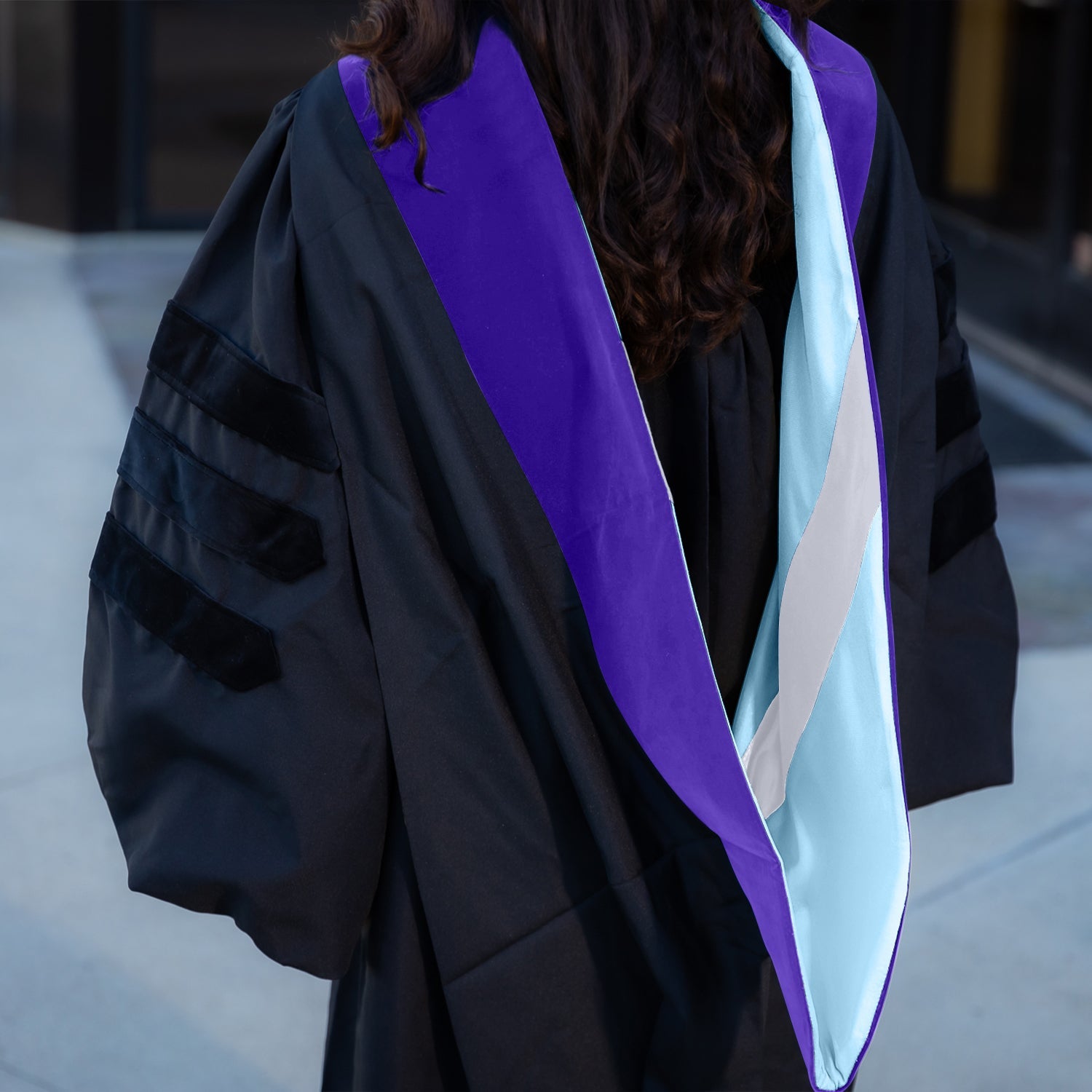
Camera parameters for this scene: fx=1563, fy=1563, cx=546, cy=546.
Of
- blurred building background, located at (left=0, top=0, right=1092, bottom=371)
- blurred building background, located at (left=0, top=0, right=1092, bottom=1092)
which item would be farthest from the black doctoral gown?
blurred building background, located at (left=0, top=0, right=1092, bottom=371)

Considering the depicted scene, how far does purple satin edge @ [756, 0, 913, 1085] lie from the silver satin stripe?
16 millimetres

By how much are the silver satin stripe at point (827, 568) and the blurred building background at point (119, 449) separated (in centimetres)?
61

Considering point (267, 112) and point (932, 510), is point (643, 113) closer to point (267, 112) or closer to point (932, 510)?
point (932, 510)

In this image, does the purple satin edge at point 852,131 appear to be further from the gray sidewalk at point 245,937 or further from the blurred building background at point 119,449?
the gray sidewalk at point 245,937

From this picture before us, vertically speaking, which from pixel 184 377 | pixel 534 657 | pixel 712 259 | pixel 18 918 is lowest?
pixel 18 918

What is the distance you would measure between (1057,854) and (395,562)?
201 cm

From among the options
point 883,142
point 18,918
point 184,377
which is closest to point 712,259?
point 883,142

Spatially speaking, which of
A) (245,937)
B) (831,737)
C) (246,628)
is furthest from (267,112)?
(831,737)

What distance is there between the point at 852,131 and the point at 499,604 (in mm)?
628

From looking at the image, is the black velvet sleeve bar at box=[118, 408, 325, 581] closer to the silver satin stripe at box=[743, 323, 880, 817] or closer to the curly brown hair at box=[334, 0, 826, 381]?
the curly brown hair at box=[334, 0, 826, 381]

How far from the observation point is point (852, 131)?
166cm

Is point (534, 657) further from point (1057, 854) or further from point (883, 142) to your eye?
point (1057, 854)

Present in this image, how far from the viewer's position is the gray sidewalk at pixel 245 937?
2523mm

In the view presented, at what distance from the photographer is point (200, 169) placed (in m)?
7.99
